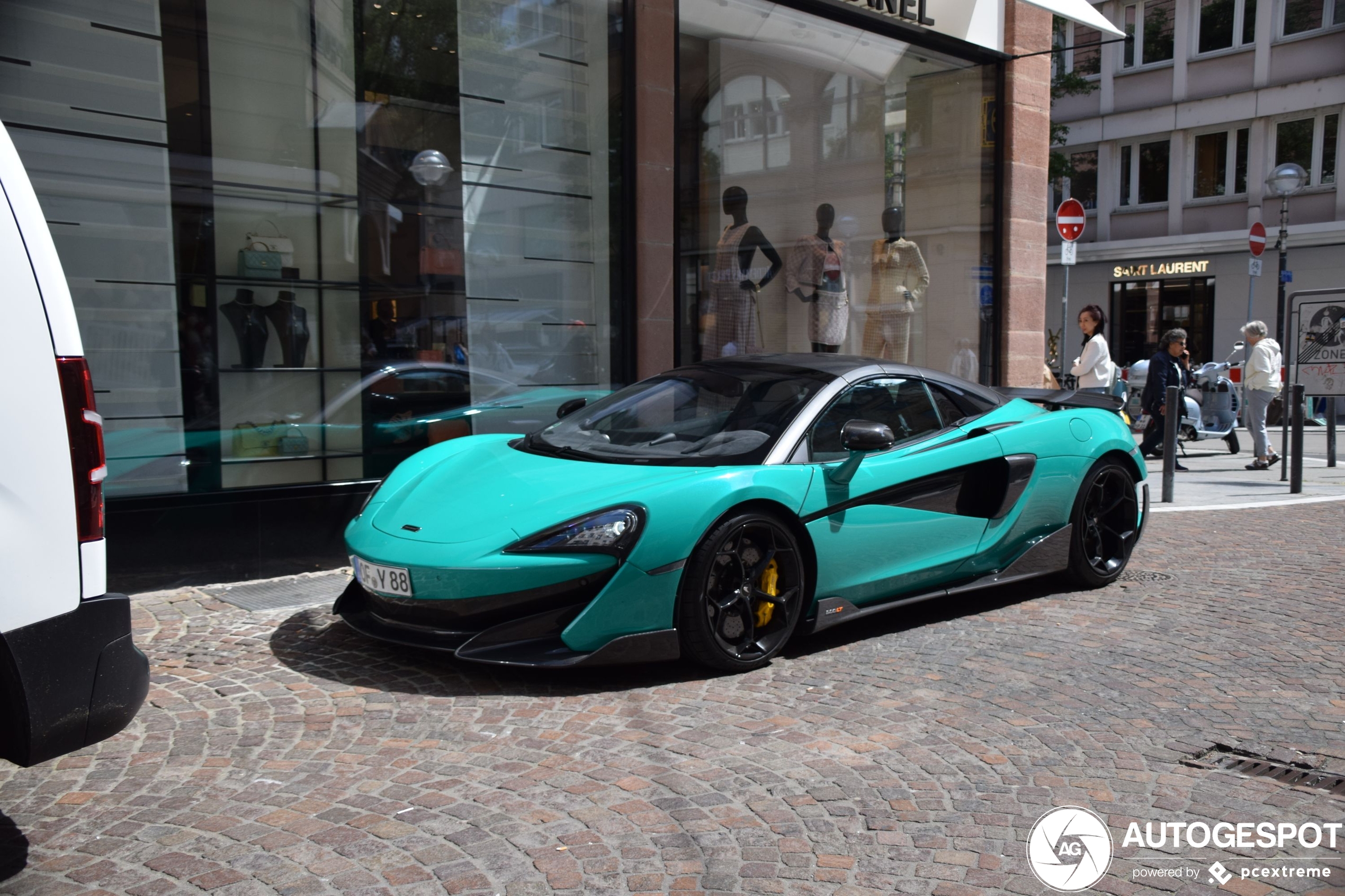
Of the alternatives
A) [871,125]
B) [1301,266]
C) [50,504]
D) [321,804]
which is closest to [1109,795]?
[321,804]

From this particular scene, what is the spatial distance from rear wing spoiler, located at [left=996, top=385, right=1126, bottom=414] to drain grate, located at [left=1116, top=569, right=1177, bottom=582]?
3.16ft

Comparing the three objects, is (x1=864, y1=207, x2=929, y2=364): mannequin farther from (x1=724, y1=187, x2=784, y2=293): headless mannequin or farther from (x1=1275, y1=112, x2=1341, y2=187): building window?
Result: (x1=1275, y1=112, x2=1341, y2=187): building window

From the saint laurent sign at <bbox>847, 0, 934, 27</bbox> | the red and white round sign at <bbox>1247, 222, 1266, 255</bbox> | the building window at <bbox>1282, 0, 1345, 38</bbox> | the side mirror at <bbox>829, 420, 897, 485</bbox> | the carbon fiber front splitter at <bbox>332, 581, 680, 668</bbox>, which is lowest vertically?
the carbon fiber front splitter at <bbox>332, 581, 680, 668</bbox>

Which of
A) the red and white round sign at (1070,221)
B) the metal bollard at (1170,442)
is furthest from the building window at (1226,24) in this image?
the metal bollard at (1170,442)

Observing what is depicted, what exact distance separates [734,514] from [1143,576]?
3280mm

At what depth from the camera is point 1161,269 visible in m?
28.3

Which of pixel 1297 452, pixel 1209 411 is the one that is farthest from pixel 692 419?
pixel 1209 411

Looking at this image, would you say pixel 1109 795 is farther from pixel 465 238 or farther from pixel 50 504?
pixel 465 238

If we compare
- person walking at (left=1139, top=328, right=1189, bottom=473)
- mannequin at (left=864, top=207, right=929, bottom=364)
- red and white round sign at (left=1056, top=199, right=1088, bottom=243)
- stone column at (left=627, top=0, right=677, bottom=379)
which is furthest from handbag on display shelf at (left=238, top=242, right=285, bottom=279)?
person walking at (left=1139, top=328, right=1189, bottom=473)

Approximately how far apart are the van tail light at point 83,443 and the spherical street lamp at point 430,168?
5505 millimetres

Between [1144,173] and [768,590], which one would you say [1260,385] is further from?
[1144,173]

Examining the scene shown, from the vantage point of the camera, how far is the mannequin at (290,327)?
7254 millimetres

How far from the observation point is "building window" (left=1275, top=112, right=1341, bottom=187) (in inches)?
1019

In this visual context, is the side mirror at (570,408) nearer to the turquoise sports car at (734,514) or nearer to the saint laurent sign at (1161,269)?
the turquoise sports car at (734,514)
